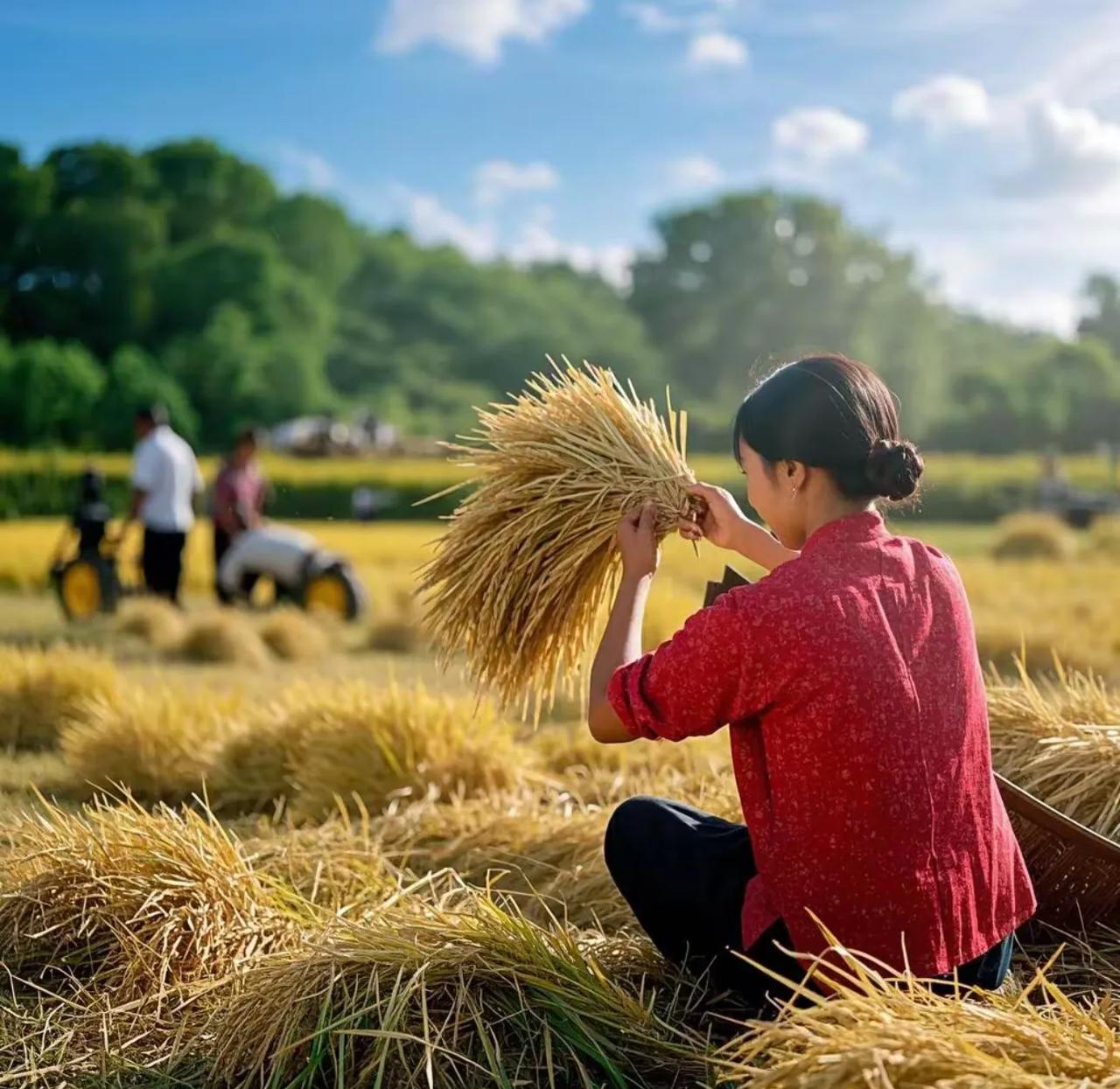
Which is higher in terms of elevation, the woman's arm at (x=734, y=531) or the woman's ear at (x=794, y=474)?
the woman's ear at (x=794, y=474)

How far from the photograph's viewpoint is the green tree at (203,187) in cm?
6338

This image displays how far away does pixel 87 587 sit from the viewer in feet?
35.9

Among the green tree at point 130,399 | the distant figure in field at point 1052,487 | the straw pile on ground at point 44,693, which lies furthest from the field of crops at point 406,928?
the green tree at point 130,399

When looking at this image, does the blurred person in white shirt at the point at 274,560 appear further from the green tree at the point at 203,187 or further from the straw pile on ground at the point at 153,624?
the green tree at the point at 203,187

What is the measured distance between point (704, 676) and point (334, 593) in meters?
8.86

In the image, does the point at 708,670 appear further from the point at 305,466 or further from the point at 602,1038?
the point at 305,466

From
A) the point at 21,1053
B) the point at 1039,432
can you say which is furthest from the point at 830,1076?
the point at 1039,432

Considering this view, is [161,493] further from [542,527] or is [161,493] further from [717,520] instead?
[717,520]

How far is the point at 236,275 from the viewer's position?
182 ft

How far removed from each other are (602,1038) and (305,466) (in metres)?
36.5

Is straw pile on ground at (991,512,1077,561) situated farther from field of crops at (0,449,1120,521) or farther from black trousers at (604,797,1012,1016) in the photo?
black trousers at (604,797,1012,1016)

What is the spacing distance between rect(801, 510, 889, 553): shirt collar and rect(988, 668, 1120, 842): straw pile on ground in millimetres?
1352

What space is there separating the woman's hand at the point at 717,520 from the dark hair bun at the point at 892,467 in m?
0.46

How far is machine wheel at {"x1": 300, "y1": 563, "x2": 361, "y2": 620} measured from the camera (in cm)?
1083
